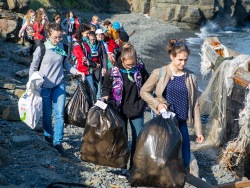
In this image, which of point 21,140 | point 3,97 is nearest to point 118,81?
point 21,140

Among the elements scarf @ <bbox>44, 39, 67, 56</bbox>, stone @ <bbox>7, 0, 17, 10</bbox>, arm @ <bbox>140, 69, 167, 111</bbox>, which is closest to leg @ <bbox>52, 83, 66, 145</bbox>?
scarf @ <bbox>44, 39, 67, 56</bbox>

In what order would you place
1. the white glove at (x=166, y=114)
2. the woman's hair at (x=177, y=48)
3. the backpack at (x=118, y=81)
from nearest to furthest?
the white glove at (x=166, y=114)
the woman's hair at (x=177, y=48)
the backpack at (x=118, y=81)

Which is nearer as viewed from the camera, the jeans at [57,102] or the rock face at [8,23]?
the jeans at [57,102]

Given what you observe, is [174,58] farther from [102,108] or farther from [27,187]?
[27,187]

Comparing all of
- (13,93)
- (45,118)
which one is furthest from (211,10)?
(45,118)

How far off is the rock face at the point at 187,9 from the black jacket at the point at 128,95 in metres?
35.0

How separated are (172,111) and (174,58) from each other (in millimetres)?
547

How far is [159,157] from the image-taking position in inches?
185

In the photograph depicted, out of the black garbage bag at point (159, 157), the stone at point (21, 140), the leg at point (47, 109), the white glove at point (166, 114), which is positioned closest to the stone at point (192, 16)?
the stone at point (21, 140)

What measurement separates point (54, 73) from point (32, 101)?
458 millimetres

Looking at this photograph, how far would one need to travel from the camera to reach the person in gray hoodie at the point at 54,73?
6.05 metres

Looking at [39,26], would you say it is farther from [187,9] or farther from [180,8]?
[187,9]

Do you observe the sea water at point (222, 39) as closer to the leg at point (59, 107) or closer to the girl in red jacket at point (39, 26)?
the girl in red jacket at point (39, 26)

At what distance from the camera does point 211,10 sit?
41594 mm
